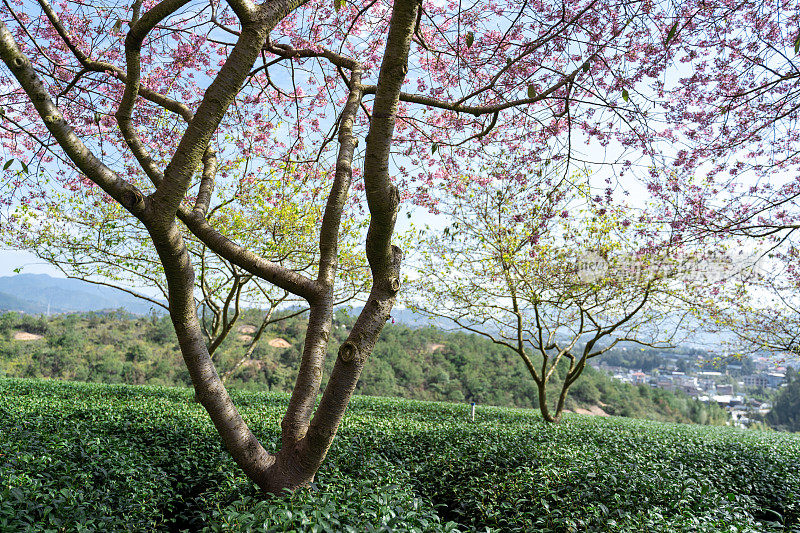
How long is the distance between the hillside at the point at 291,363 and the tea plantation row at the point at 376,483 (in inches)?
713

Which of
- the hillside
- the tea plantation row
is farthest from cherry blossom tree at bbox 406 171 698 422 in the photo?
the hillside

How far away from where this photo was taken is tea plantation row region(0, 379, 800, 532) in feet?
7.93

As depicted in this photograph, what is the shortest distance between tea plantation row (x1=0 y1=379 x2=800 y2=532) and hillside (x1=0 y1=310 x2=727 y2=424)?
1810cm

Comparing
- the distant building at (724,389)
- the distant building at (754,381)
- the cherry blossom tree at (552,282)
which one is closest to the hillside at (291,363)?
the cherry blossom tree at (552,282)

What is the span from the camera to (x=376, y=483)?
126 inches

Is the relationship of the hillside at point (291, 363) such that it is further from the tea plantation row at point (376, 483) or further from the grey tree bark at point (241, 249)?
the grey tree bark at point (241, 249)

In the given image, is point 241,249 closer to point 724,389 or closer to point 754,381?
point 724,389

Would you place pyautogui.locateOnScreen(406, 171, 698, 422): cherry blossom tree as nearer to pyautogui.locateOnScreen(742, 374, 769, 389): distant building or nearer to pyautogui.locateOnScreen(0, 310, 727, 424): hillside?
pyautogui.locateOnScreen(0, 310, 727, 424): hillside

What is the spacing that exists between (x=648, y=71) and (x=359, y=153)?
300cm

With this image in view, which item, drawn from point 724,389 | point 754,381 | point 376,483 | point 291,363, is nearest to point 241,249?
point 376,483

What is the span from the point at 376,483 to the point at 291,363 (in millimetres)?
24992

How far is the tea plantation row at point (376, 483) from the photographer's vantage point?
2416 millimetres

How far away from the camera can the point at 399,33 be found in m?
2.23

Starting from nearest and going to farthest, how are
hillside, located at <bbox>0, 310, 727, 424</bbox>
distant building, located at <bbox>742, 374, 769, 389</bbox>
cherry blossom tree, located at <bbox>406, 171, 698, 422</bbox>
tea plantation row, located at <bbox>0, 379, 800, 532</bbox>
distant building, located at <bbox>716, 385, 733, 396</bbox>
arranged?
tea plantation row, located at <bbox>0, 379, 800, 532</bbox> < cherry blossom tree, located at <bbox>406, 171, 698, 422</bbox> < hillside, located at <bbox>0, 310, 727, 424</bbox> < distant building, located at <bbox>742, 374, 769, 389</bbox> < distant building, located at <bbox>716, 385, 733, 396</bbox>
